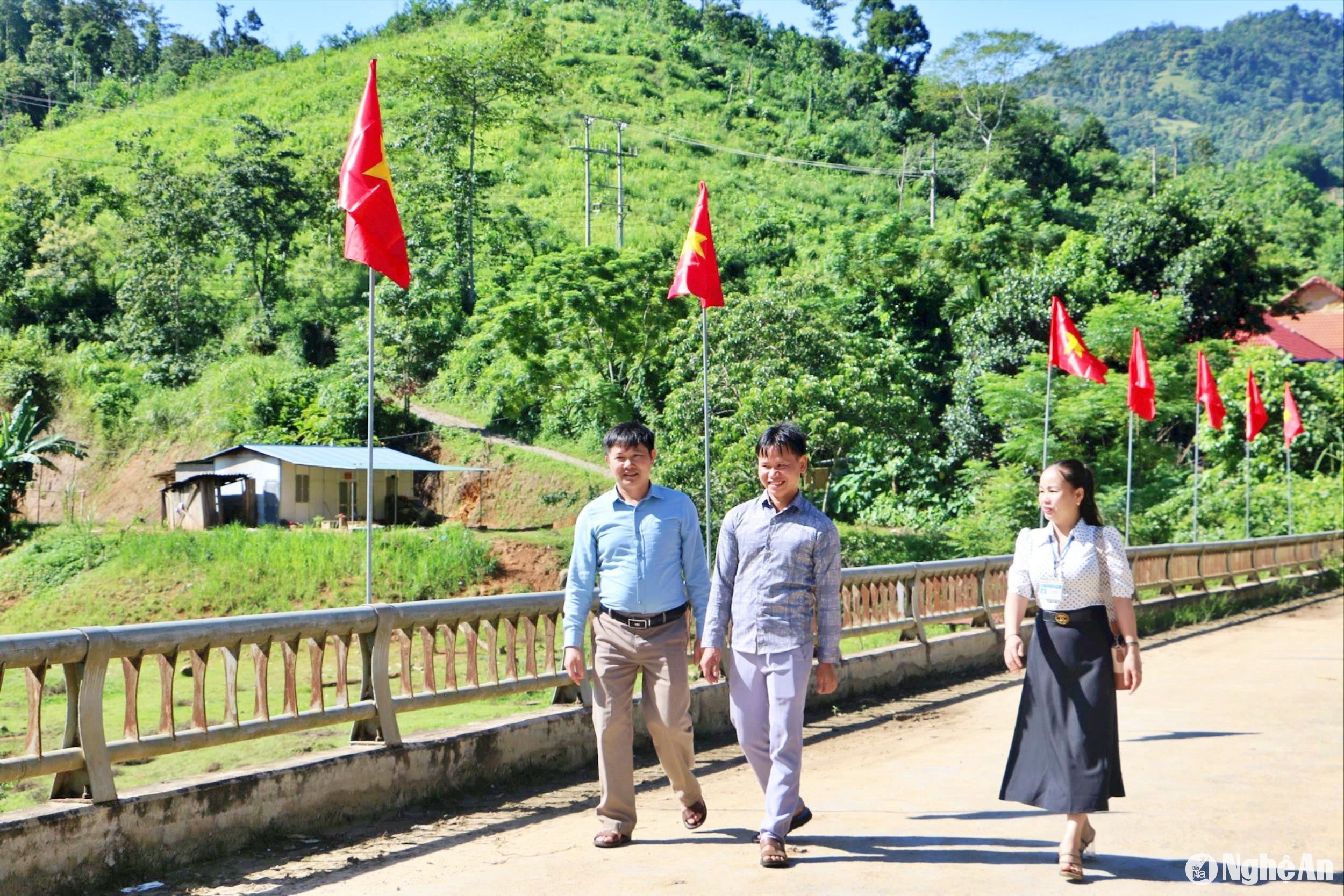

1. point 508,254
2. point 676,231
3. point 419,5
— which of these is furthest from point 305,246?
point 419,5

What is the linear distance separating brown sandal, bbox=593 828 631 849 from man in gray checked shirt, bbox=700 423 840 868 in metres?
0.69

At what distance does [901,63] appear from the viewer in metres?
92.2

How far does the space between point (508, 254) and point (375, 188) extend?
41820 mm

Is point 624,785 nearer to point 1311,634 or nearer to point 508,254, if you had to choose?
point 1311,634

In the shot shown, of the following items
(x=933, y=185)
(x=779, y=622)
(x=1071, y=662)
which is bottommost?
(x=1071, y=662)

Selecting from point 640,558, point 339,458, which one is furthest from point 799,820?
point 339,458

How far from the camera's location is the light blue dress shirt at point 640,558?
20.2ft

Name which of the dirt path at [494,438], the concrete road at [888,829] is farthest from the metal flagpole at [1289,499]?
the concrete road at [888,829]

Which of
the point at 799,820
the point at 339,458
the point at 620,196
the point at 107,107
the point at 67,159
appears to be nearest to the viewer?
the point at 799,820

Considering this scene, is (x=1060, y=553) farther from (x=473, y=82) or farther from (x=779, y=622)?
(x=473, y=82)

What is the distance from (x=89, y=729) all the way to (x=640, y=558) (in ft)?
8.13

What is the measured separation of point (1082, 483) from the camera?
585cm

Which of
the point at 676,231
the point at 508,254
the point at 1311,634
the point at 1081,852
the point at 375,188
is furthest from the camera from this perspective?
the point at 676,231

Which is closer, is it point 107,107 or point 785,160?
point 785,160
